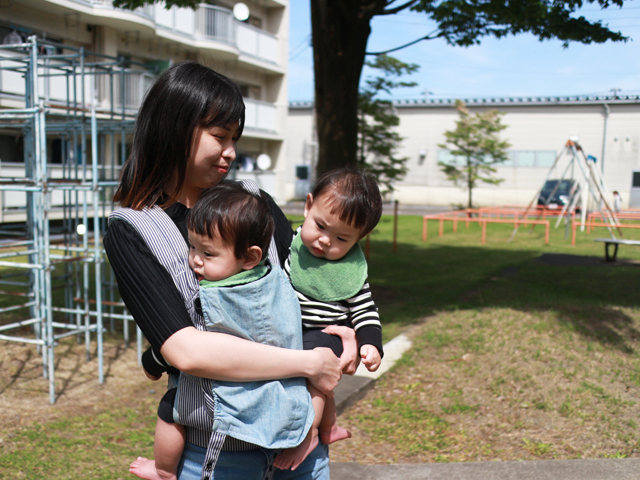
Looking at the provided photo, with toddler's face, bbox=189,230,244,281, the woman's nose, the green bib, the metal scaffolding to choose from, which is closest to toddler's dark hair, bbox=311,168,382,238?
the green bib

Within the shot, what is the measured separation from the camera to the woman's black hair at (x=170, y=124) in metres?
1.59

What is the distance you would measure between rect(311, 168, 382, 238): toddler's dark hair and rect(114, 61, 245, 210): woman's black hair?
0.35 metres

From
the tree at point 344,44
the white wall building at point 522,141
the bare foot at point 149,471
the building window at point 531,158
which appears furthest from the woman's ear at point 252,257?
the building window at point 531,158

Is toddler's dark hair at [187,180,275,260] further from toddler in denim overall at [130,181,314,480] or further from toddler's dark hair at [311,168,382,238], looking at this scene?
toddler's dark hair at [311,168,382,238]

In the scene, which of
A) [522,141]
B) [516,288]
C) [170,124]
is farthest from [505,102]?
[170,124]

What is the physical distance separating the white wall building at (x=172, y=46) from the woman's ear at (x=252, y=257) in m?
6.22

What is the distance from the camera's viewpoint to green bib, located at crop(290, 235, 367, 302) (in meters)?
1.70

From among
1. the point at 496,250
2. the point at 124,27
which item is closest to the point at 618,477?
the point at 496,250

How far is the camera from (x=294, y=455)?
5.15 feet

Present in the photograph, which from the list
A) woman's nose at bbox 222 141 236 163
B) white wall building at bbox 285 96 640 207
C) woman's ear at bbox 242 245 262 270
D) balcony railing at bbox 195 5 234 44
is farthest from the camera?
white wall building at bbox 285 96 640 207

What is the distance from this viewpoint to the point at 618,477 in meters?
3.41

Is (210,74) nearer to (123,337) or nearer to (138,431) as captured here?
(138,431)

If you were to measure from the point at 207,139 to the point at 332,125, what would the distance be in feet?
20.5

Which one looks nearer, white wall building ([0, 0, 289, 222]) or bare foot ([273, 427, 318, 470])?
bare foot ([273, 427, 318, 470])
